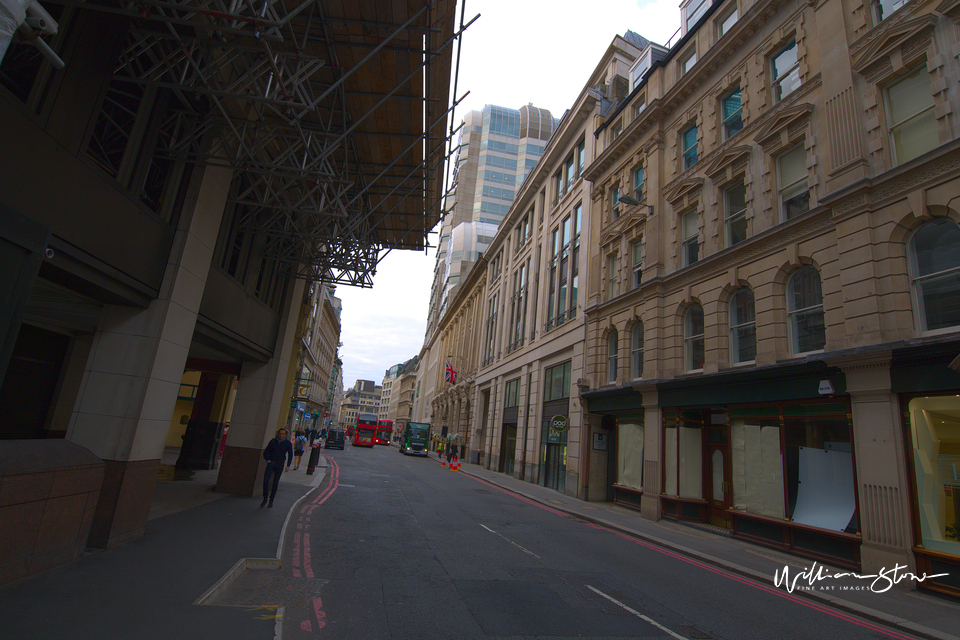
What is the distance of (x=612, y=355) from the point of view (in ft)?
71.0

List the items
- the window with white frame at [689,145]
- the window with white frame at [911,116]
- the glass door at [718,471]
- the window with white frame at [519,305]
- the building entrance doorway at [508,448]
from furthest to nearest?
the window with white frame at [519,305] → the building entrance doorway at [508,448] → the window with white frame at [689,145] → the glass door at [718,471] → the window with white frame at [911,116]

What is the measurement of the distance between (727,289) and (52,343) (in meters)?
18.8

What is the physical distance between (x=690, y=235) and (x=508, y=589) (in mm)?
14863

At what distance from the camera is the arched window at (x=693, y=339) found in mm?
16703

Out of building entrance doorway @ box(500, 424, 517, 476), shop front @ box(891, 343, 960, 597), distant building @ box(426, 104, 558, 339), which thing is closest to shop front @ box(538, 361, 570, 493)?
building entrance doorway @ box(500, 424, 517, 476)

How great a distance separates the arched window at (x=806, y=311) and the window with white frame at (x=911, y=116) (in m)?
3.21

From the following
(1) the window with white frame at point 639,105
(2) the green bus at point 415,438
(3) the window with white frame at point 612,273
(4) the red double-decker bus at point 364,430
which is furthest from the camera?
(4) the red double-decker bus at point 364,430

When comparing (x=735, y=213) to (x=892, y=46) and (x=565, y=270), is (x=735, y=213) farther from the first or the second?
(x=565, y=270)

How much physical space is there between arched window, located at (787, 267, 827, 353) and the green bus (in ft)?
134

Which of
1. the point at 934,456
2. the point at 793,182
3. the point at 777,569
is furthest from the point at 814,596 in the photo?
the point at 793,182

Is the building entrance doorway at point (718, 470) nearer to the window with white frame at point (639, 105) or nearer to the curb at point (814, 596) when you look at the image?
the curb at point (814, 596)

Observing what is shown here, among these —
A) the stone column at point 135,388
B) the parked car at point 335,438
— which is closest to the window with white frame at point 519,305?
the parked car at point 335,438

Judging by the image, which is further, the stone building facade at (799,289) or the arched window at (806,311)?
the arched window at (806,311)

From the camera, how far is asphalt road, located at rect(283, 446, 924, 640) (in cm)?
577
